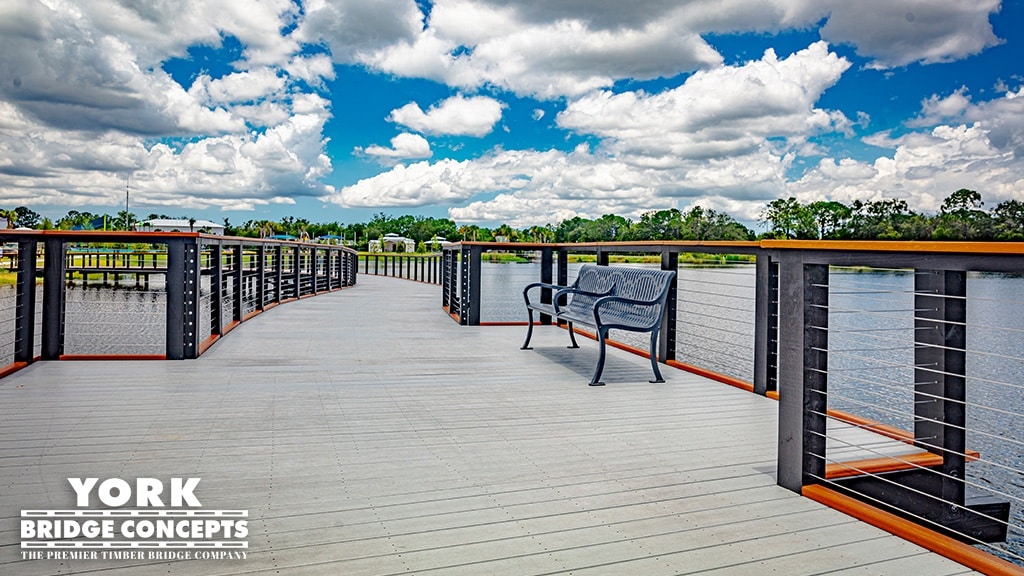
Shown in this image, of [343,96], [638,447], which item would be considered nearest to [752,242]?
[638,447]

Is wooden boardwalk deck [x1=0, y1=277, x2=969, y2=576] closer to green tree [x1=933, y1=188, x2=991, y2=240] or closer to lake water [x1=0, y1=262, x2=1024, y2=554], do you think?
lake water [x1=0, y1=262, x2=1024, y2=554]

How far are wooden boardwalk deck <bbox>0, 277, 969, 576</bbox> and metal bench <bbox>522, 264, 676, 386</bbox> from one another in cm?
36

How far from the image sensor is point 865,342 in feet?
43.7

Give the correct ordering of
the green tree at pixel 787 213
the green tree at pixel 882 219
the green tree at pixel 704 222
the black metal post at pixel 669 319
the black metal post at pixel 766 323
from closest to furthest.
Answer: the black metal post at pixel 766 323 < the black metal post at pixel 669 319 < the green tree at pixel 704 222 < the green tree at pixel 882 219 < the green tree at pixel 787 213

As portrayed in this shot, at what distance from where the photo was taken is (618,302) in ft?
16.9

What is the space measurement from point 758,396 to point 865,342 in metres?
10.7

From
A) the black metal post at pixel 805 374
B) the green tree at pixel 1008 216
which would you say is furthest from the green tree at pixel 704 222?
the black metal post at pixel 805 374

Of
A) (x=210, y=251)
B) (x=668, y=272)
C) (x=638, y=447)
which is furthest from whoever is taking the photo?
(x=210, y=251)

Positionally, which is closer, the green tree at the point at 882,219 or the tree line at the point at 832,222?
the tree line at the point at 832,222

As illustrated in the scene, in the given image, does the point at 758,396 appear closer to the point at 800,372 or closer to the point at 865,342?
the point at 800,372

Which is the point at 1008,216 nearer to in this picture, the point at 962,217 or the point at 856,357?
the point at 962,217

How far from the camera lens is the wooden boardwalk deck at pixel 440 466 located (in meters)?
1.88

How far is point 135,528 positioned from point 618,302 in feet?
12.3

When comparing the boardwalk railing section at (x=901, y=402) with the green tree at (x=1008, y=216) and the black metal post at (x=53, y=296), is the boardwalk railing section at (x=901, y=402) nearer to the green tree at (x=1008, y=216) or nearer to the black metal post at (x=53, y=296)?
the black metal post at (x=53, y=296)
